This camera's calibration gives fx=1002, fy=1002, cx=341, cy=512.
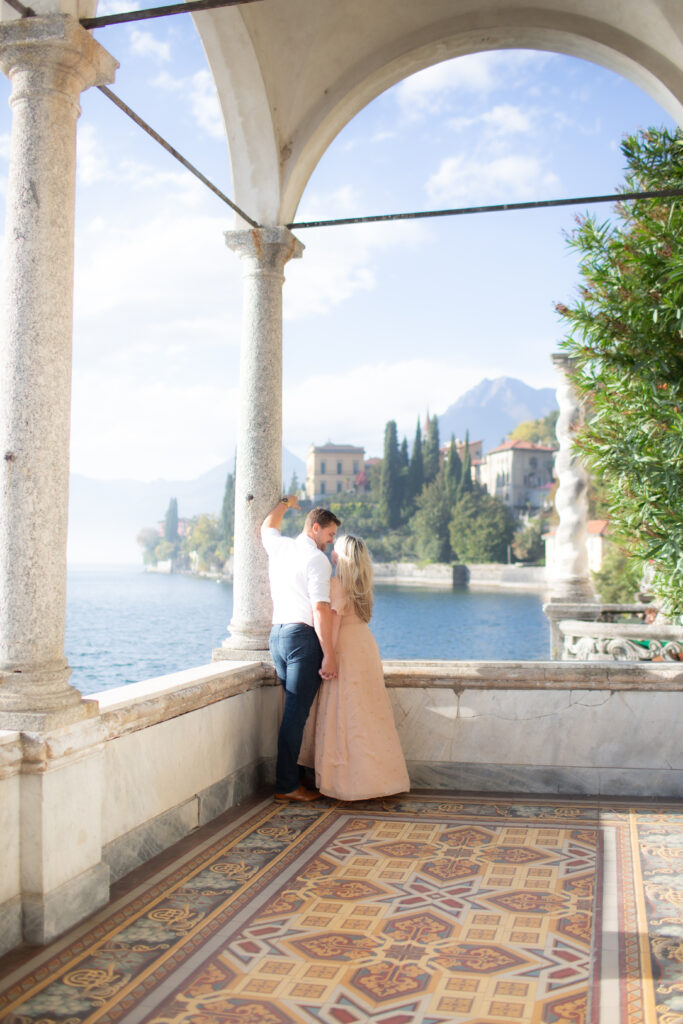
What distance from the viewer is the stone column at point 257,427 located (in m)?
5.37

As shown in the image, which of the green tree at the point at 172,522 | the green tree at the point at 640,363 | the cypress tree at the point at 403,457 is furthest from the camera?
the green tree at the point at 172,522

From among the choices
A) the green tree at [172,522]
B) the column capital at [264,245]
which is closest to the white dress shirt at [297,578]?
the column capital at [264,245]

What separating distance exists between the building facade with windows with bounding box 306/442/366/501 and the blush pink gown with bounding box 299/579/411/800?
4249 inches

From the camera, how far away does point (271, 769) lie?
17.4 ft

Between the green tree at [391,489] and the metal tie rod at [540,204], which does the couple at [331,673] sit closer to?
the metal tie rod at [540,204]

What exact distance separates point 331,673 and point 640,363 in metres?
3.54

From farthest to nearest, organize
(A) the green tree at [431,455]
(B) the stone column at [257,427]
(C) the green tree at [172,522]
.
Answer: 1. (C) the green tree at [172,522]
2. (A) the green tree at [431,455]
3. (B) the stone column at [257,427]

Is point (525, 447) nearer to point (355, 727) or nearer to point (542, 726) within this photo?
point (542, 726)

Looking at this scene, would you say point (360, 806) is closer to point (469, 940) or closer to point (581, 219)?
point (469, 940)

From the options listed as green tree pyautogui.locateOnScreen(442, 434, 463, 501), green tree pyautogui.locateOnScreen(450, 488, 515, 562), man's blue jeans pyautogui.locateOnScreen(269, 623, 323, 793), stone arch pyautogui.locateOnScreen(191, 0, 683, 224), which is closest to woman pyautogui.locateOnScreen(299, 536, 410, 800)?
man's blue jeans pyautogui.locateOnScreen(269, 623, 323, 793)

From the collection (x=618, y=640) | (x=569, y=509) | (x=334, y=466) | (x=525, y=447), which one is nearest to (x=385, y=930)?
(x=618, y=640)

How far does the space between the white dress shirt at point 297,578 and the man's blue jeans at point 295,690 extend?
3.1 inches

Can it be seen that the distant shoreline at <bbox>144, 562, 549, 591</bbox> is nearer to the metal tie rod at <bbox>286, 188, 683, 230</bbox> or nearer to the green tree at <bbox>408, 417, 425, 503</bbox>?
the green tree at <bbox>408, 417, 425, 503</bbox>

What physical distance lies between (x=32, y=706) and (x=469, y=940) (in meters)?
1.58
